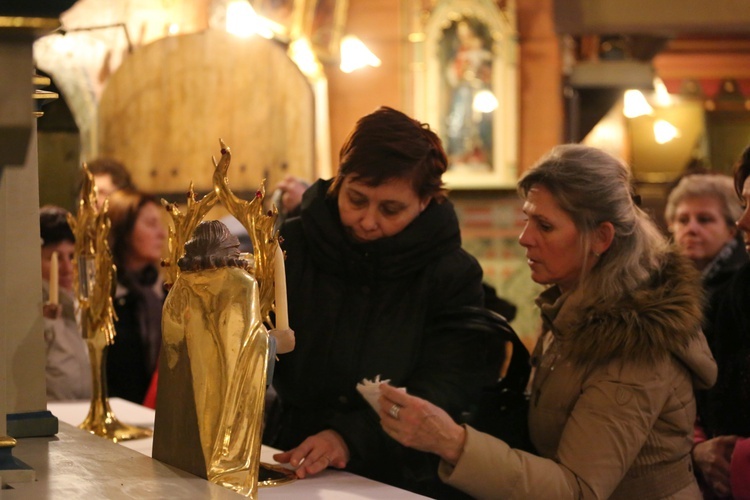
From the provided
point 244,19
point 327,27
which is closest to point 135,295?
point 244,19

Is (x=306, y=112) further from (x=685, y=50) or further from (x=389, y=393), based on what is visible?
(x=685, y=50)

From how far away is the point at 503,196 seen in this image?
9.00 meters

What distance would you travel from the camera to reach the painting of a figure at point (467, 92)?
29.4 feet

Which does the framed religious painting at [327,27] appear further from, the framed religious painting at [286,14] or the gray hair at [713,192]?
the gray hair at [713,192]

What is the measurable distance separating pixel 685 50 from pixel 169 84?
27.6 ft

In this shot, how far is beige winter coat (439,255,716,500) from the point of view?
2549mm

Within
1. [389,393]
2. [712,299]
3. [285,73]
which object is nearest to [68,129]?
[285,73]

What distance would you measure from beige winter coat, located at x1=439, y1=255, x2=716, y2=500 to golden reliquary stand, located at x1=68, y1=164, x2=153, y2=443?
40.3 inches

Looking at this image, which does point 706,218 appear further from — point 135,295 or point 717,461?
point 135,295

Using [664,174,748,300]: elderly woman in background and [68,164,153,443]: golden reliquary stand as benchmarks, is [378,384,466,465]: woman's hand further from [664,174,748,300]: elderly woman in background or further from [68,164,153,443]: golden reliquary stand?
[664,174,748,300]: elderly woman in background

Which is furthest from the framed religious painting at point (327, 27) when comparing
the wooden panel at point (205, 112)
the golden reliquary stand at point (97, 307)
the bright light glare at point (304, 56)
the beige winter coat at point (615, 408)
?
the beige winter coat at point (615, 408)

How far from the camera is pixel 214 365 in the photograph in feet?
7.14

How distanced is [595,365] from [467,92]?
6.47m

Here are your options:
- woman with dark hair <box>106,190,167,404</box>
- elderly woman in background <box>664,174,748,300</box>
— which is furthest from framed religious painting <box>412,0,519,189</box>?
elderly woman in background <box>664,174,748,300</box>
